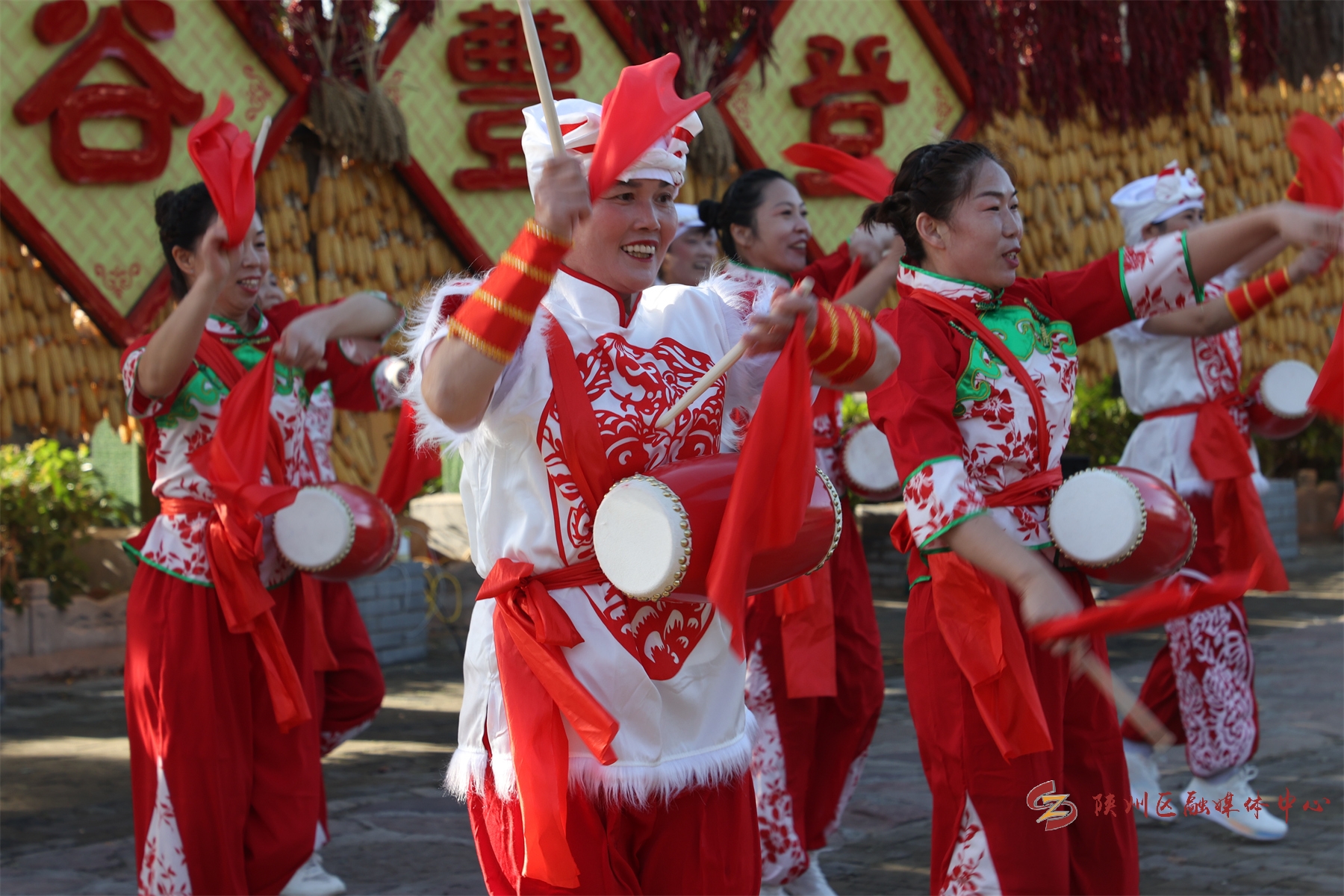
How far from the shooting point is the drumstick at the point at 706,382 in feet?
6.40

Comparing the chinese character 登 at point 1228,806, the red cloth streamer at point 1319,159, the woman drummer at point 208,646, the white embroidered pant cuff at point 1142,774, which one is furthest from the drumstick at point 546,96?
the white embroidered pant cuff at point 1142,774

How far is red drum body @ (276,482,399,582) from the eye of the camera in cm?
361

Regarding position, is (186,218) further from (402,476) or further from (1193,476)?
(1193,476)

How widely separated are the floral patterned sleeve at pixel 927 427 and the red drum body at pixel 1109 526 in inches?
7.6

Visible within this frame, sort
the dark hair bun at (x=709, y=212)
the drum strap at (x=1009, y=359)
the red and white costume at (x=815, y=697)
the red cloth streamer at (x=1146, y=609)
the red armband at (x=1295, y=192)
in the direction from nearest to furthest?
1. the red cloth streamer at (x=1146, y=609)
2. the drum strap at (x=1009, y=359)
3. the red armband at (x=1295, y=192)
4. the red and white costume at (x=815, y=697)
5. the dark hair bun at (x=709, y=212)

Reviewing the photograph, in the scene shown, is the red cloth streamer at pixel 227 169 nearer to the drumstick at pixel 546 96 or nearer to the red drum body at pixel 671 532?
the drumstick at pixel 546 96

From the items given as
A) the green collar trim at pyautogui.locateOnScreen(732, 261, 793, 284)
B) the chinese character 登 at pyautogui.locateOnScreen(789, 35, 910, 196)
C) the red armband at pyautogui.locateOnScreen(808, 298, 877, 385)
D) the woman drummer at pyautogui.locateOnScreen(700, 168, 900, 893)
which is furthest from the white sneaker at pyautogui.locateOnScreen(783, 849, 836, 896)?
the chinese character 登 at pyautogui.locateOnScreen(789, 35, 910, 196)

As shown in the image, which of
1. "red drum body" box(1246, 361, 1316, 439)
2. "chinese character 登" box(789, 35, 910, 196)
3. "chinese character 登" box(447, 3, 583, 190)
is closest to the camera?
"red drum body" box(1246, 361, 1316, 439)

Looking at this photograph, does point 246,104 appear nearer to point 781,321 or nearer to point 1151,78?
point 781,321

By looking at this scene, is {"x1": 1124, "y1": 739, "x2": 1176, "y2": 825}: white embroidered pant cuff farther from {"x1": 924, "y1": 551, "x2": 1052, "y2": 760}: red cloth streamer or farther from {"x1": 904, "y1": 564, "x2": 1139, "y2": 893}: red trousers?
{"x1": 924, "y1": 551, "x2": 1052, "y2": 760}: red cloth streamer

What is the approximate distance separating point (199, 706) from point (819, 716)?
1.61 m

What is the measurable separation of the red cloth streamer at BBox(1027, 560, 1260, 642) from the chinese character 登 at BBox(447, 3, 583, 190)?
445 centimetres

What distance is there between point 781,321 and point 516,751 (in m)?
0.71

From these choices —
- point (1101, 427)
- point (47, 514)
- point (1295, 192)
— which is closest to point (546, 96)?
point (1295, 192)
